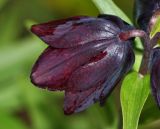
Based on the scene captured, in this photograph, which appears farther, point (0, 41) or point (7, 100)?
point (0, 41)

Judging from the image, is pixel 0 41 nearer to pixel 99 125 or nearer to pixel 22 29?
pixel 22 29

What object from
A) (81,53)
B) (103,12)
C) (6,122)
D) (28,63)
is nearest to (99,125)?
(6,122)

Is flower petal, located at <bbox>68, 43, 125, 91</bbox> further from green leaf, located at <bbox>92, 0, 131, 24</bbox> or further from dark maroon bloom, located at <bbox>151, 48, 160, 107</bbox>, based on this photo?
green leaf, located at <bbox>92, 0, 131, 24</bbox>

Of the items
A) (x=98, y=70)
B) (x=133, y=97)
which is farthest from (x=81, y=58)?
(x=133, y=97)

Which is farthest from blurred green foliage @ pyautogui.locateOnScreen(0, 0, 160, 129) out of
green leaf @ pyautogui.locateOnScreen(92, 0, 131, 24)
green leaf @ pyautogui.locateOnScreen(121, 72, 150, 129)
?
green leaf @ pyautogui.locateOnScreen(92, 0, 131, 24)

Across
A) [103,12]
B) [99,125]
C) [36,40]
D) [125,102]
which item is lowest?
[99,125]

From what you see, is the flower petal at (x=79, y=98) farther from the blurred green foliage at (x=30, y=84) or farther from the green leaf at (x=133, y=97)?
the blurred green foliage at (x=30, y=84)
